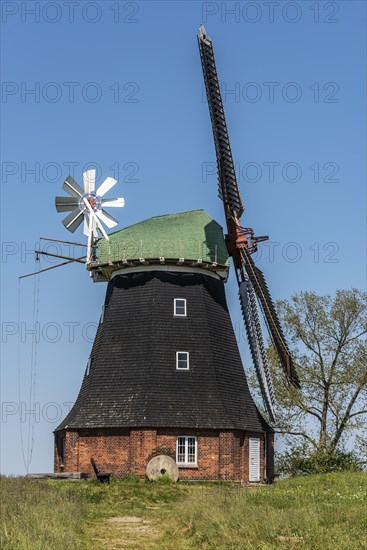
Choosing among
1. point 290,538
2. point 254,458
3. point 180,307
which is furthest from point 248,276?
point 290,538

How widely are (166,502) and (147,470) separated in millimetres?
6211

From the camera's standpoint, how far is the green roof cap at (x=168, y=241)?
37.8 m

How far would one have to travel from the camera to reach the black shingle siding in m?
36.0

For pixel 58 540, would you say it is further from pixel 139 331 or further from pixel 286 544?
pixel 139 331

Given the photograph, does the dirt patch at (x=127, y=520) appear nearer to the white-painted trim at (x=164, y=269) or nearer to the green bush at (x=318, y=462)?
the white-painted trim at (x=164, y=269)

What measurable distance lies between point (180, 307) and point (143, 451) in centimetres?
583

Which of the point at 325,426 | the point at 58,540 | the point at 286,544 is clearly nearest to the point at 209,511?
the point at 286,544

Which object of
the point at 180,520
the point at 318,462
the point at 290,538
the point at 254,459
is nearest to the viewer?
the point at 290,538

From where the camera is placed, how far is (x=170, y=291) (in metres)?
37.9

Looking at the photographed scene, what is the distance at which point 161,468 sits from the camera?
1356 inches

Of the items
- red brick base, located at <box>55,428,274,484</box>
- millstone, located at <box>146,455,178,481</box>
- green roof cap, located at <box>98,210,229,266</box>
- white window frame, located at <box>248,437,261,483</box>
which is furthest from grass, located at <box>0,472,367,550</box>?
green roof cap, located at <box>98,210,229,266</box>

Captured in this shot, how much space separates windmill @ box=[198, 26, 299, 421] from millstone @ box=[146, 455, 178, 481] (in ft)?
21.5

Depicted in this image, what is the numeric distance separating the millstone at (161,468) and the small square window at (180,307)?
5816 mm

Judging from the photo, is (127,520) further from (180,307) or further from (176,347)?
(180,307)
